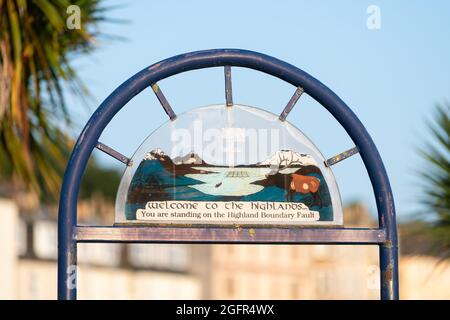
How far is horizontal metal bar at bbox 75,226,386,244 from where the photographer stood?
331 inches

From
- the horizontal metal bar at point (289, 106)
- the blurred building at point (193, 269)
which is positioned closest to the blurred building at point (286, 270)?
the blurred building at point (193, 269)

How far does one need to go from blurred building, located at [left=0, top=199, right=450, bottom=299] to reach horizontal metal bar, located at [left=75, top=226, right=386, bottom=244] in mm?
46437

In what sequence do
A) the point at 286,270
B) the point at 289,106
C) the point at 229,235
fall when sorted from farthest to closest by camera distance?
1. the point at 286,270
2. the point at 289,106
3. the point at 229,235

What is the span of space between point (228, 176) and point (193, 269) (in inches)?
2630

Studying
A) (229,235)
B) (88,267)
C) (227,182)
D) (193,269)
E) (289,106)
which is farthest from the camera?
(193,269)

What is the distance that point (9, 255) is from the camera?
193 feet

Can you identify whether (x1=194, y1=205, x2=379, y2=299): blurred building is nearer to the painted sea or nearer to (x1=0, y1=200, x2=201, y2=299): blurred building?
(x1=0, y1=200, x2=201, y2=299): blurred building

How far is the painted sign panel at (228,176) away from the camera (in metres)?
8.57

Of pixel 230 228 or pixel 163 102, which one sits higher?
pixel 163 102

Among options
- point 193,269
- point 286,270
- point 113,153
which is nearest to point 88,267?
point 193,269

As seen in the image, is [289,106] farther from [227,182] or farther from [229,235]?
[229,235]

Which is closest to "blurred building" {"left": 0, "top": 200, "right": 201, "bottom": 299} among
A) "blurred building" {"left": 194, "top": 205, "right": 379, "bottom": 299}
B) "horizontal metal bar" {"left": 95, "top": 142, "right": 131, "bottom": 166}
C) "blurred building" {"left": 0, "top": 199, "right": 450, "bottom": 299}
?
"blurred building" {"left": 0, "top": 199, "right": 450, "bottom": 299}

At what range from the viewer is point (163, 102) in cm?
873

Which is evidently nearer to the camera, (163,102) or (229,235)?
(229,235)
